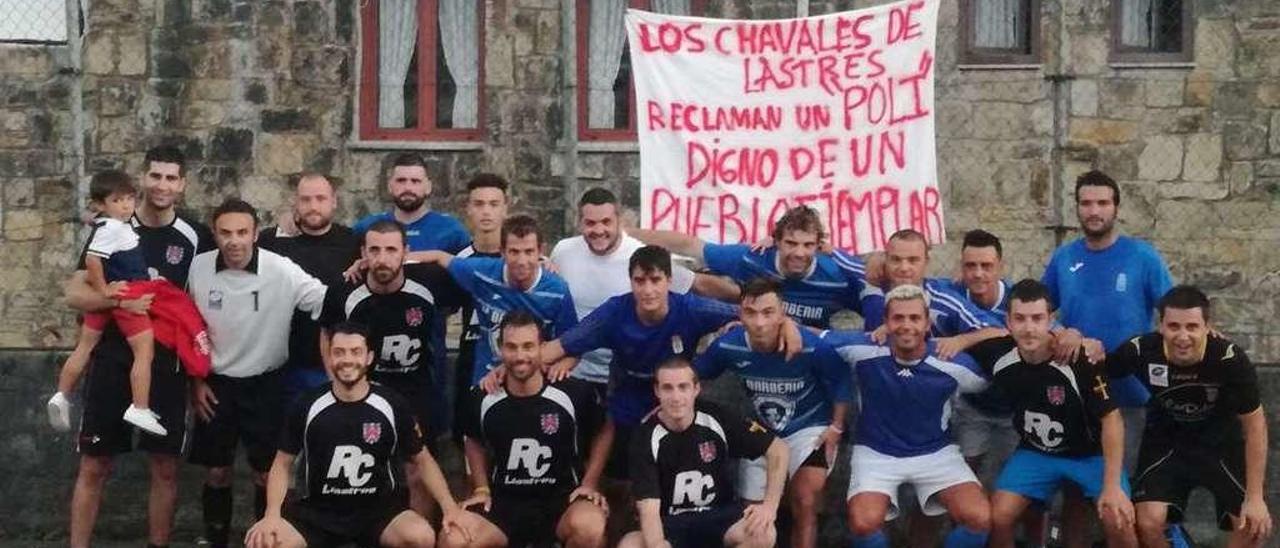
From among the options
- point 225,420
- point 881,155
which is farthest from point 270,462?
point 881,155

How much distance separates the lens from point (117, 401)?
9516 mm

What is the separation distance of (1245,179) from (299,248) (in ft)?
28.7

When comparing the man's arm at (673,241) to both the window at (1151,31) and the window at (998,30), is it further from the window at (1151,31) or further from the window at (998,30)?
the window at (1151,31)

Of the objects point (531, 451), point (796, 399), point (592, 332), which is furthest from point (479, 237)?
point (796, 399)

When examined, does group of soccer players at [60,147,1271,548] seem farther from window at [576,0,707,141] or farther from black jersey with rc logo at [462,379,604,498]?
window at [576,0,707,141]

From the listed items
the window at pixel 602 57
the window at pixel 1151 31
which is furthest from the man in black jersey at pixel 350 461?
the window at pixel 1151 31

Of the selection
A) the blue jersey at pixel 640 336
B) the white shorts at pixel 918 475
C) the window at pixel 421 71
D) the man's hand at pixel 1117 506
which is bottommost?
the man's hand at pixel 1117 506

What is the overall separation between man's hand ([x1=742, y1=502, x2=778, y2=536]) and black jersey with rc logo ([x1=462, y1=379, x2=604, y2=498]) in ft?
2.79

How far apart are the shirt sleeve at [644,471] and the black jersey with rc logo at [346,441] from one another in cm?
101

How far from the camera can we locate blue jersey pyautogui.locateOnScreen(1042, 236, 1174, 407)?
374 inches

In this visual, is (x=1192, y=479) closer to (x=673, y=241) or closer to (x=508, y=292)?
(x=673, y=241)

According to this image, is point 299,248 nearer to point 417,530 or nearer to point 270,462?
point 270,462

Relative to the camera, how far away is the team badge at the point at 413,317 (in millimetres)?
9555

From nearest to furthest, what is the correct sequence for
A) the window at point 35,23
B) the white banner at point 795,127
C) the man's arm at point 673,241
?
1. the man's arm at point 673,241
2. the white banner at point 795,127
3. the window at point 35,23
